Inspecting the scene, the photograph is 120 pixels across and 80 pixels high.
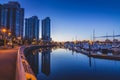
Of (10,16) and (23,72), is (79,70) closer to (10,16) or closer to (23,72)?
(23,72)

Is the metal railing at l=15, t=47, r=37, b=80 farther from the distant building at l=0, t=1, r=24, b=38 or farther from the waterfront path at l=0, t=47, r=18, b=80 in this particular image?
the distant building at l=0, t=1, r=24, b=38

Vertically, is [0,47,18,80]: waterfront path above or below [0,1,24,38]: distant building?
below

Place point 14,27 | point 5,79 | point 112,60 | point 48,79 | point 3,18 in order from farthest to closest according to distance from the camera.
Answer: point 14,27 < point 3,18 < point 112,60 < point 48,79 < point 5,79

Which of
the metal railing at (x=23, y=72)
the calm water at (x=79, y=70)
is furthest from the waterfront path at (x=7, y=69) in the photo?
the calm water at (x=79, y=70)

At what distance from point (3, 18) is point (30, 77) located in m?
Result: 147

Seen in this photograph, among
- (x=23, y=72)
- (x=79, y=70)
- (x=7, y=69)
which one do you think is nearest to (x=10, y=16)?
(x=79, y=70)

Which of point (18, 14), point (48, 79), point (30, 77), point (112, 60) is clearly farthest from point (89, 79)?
point (18, 14)

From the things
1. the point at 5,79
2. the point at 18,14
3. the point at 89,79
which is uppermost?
the point at 18,14

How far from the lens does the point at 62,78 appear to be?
23234 millimetres

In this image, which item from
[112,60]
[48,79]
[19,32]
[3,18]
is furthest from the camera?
[19,32]

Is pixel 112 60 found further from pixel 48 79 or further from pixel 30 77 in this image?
pixel 30 77

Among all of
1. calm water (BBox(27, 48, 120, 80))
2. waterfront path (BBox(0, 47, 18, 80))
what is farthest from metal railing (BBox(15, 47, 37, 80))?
calm water (BBox(27, 48, 120, 80))

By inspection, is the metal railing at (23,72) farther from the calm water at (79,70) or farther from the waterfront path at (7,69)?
the calm water at (79,70)

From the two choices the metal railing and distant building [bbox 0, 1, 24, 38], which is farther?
distant building [bbox 0, 1, 24, 38]
